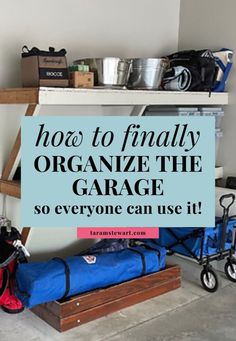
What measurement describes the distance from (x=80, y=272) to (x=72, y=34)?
181 centimetres

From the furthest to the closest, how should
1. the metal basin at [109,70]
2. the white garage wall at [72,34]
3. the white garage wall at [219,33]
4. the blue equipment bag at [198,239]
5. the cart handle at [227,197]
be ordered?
the white garage wall at [219,33]
the cart handle at [227,197]
the blue equipment bag at [198,239]
the white garage wall at [72,34]
the metal basin at [109,70]

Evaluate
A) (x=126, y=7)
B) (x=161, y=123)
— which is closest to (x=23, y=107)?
(x=161, y=123)

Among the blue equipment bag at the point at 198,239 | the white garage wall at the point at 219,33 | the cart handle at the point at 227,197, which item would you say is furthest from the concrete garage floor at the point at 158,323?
the white garage wall at the point at 219,33

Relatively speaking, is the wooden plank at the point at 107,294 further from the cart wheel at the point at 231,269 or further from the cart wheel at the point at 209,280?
the cart wheel at the point at 231,269

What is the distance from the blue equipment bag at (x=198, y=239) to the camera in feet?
10.8

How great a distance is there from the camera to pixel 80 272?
2.83 m

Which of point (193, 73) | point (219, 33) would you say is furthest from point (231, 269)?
point (219, 33)

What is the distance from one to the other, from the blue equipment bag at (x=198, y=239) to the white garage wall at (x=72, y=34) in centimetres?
82

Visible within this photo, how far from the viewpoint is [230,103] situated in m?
3.87

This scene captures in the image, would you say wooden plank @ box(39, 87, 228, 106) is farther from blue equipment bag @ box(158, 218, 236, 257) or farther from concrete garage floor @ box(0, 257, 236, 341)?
concrete garage floor @ box(0, 257, 236, 341)

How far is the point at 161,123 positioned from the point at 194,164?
377mm

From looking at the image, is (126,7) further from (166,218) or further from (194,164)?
(166,218)

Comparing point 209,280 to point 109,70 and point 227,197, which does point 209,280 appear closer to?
point 227,197

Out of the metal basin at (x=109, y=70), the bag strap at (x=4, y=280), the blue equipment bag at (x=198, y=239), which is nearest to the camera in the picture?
the bag strap at (x=4, y=280)
